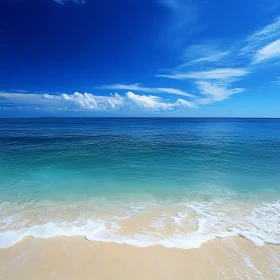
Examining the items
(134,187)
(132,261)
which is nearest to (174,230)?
(132,261)

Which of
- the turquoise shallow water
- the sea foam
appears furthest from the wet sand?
the turquoise shallow water

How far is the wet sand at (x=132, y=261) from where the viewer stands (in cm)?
490

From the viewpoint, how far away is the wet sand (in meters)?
4.90

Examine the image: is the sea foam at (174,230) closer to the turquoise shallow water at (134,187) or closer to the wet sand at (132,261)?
the turquoise shallow water at (134,187)

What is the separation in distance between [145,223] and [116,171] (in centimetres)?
774

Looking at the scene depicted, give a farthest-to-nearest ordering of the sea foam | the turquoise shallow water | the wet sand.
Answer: the turquoise shallow water, the sea foam, the wet sand

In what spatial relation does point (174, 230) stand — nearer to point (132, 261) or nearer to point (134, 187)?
point (132, 261)

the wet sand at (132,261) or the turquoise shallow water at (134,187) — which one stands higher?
the wet sand at (132,261)

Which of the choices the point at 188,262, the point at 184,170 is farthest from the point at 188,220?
the point at 184,170

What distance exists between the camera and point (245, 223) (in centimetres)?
745

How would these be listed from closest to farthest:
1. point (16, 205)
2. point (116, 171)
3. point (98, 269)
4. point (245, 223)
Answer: point (98, 269) < point (245, 223) < point (16, 205) < point (116, 171)

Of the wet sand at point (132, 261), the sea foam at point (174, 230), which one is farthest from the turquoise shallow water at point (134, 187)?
the wet sand at point (132, 261)

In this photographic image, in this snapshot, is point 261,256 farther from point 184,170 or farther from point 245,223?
point 184,170

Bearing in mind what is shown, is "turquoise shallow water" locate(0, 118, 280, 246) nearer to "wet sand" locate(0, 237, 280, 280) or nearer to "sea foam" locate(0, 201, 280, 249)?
"sea foam" locate(0, 201, 280, 249)
